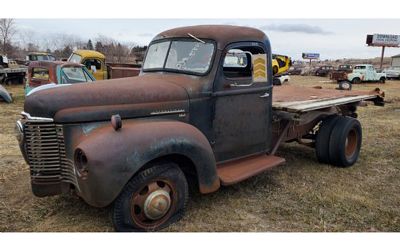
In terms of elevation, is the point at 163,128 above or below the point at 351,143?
above

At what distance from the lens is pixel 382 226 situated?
3.64 m

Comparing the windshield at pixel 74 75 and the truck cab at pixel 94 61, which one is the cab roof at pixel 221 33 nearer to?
the windshield at pixel 74 75

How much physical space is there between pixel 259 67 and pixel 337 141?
75.8 inches

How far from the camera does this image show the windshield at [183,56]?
3987 millimetres

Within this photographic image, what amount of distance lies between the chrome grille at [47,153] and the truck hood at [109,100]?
4.6 inches

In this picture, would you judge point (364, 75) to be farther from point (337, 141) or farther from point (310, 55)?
point (310, 55)

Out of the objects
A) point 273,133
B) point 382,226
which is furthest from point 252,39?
point 382,226

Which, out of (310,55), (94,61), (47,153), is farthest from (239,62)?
(310,55)

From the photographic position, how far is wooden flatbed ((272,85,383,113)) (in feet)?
15.8

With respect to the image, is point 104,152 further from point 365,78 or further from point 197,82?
point 365,78

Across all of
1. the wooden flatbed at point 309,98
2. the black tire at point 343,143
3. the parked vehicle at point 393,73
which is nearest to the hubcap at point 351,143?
the black tire at point 343,143

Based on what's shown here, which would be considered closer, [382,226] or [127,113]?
[127,113]

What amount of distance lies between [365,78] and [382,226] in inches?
1049

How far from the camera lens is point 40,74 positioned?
11.3 metres
